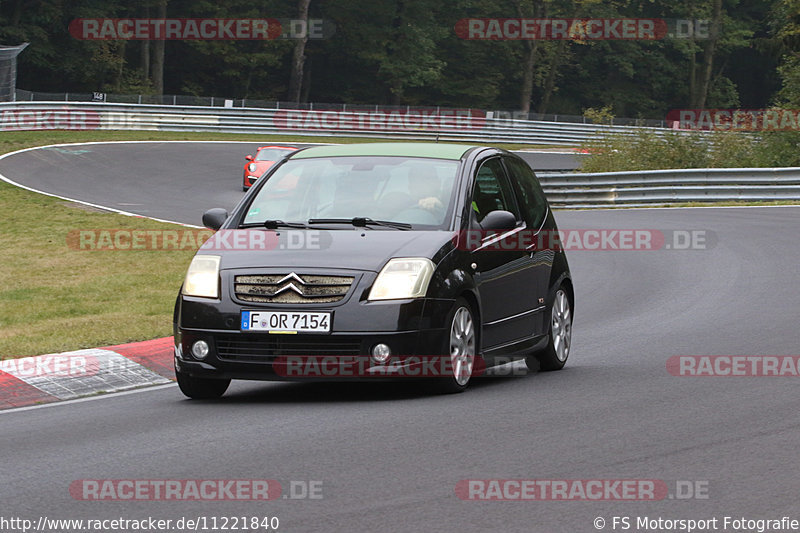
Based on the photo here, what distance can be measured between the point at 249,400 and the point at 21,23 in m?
65.5

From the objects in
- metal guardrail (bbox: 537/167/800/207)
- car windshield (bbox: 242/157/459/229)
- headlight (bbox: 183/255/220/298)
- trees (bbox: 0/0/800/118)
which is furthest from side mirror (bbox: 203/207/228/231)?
trees (bbox: 0/0/800/118)

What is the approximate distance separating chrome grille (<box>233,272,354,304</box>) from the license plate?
0.30 ft

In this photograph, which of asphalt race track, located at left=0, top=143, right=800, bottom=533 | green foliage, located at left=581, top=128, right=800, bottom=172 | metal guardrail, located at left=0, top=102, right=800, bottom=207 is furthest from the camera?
green foliage, located at left=581, top=128, right=800, bottom=172

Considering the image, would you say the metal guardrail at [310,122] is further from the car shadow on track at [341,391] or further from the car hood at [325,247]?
the car hood at [325,247]

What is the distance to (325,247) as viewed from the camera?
8.98 meters

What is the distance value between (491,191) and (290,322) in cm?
227

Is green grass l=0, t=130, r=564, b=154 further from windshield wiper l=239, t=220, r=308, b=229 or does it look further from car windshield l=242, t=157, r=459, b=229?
windshield wiper l=239, t=220, r=308, b=229

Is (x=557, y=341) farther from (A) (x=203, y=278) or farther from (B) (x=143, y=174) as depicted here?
(B) (x=143, y=174)

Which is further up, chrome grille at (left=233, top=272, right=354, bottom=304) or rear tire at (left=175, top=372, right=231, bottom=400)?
chrome grille at (left=233, top=272, right=354, bottom=304)

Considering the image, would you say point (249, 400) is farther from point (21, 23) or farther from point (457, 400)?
point (21, 23)

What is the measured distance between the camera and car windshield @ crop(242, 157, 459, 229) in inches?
376

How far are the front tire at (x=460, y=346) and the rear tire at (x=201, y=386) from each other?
60.5 inches

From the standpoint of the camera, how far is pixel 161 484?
21.0 feet

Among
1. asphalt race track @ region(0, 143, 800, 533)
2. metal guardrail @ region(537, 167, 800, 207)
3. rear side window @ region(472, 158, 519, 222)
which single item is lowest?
metal guardrail @ region(537, 167, 800, 207)
